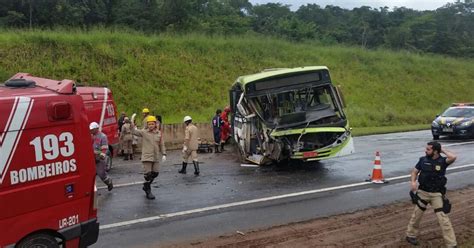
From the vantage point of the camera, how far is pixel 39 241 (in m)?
5.89

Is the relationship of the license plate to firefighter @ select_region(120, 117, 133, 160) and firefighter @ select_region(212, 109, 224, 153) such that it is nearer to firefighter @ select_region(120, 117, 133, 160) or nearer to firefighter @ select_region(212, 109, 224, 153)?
firefighter @ select_region(212, 109, 224, 153)

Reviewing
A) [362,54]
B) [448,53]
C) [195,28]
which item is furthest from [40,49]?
[448,53]

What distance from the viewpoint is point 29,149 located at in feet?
18.8

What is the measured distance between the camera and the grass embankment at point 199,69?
28906 millimetres

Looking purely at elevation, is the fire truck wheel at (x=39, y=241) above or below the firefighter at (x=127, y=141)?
above

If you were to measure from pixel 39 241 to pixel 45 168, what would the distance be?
87 centimetres

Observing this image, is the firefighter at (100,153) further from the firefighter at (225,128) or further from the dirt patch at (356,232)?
the firefighter at (225,128)

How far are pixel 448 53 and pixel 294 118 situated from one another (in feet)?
208

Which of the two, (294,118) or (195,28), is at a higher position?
(195,28)

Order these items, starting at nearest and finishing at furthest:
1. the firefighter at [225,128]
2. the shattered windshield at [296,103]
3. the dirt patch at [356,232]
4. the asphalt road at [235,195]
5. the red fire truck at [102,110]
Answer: the dirt patch at [356,232] < the asphalt road at [235,195] < the shattered windshield at [296,103] < the red fire truck at [102,110] < the firefighter at [225,128]

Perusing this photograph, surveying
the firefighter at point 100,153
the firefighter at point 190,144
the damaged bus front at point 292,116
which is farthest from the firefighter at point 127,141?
the firefighter at point 100,153

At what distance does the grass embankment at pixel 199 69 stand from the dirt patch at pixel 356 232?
19.3m

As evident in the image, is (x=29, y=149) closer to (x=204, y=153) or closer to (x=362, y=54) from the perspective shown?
(x=204, y=153)

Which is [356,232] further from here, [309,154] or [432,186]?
[309,154]
